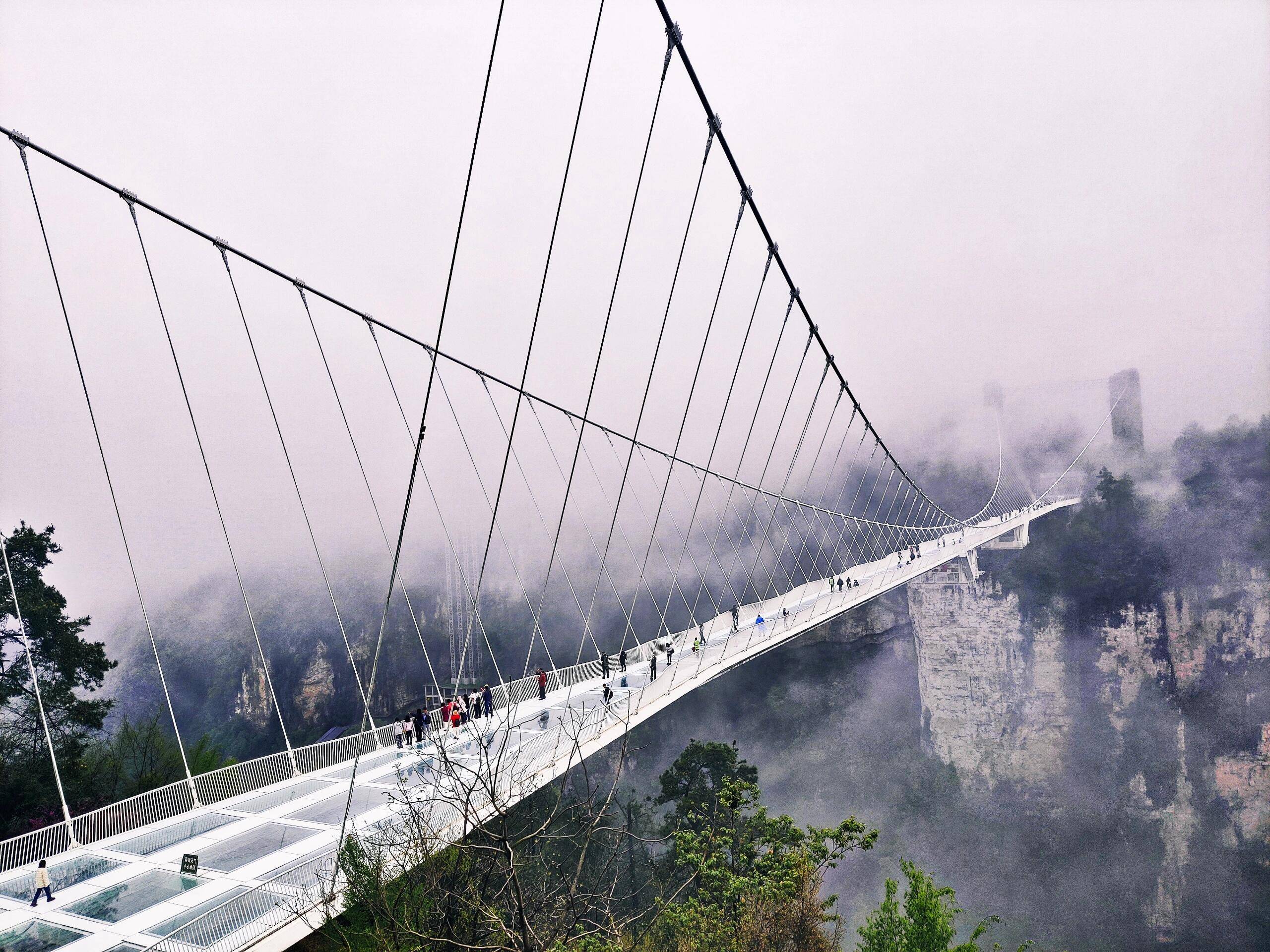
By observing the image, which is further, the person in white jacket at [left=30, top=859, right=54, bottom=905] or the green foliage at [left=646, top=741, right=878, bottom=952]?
the green foliage at [left=646, top=741, right=878, bottom=952]

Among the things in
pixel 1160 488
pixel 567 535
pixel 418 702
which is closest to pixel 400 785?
pixel 418 702

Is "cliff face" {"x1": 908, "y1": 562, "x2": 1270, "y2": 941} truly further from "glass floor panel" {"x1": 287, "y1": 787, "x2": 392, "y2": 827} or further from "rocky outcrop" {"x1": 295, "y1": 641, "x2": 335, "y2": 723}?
"glass floor panel" {"x1": 287, "y1": 787, "x2": 392, "y2": 827}

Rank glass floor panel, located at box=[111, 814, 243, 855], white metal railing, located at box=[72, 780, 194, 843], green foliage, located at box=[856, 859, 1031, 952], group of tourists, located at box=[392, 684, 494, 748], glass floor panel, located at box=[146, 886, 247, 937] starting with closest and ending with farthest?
glass floor panel, located at box=[146, 886, 247, 937]
glass floor panel, located at box=[111, 814, 243, 855]
white metal railing, located at box=[72, 780, 194, 843]
group of tourists, located at box=[392, 684, 494, 748]
green foliage, located at box=[856, 859, 1031, 952]

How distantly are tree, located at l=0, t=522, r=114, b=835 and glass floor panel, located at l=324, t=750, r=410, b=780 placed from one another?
10.9 metres

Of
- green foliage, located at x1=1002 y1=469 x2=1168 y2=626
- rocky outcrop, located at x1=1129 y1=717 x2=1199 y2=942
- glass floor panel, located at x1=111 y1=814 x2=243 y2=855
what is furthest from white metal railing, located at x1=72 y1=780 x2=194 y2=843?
green foliage, located at x1=1002 y1=469 x2=1168 y2=626

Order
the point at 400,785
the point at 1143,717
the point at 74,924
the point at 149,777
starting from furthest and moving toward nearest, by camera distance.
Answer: the point at 1143,717 < the point at 149,777 < the point at 400,785 < the point at 74,924

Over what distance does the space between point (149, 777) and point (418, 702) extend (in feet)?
89.5

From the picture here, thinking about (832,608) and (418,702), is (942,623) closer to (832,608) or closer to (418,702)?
(832,608)

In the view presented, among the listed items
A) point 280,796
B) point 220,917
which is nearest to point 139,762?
point 280,796

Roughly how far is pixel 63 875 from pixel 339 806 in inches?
111

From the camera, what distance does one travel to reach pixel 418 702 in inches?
1822

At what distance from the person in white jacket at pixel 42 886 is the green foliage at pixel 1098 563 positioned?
1933 inches

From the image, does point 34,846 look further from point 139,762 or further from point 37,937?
point 139,762

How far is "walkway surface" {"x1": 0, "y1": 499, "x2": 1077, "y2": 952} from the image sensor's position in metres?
6.36
